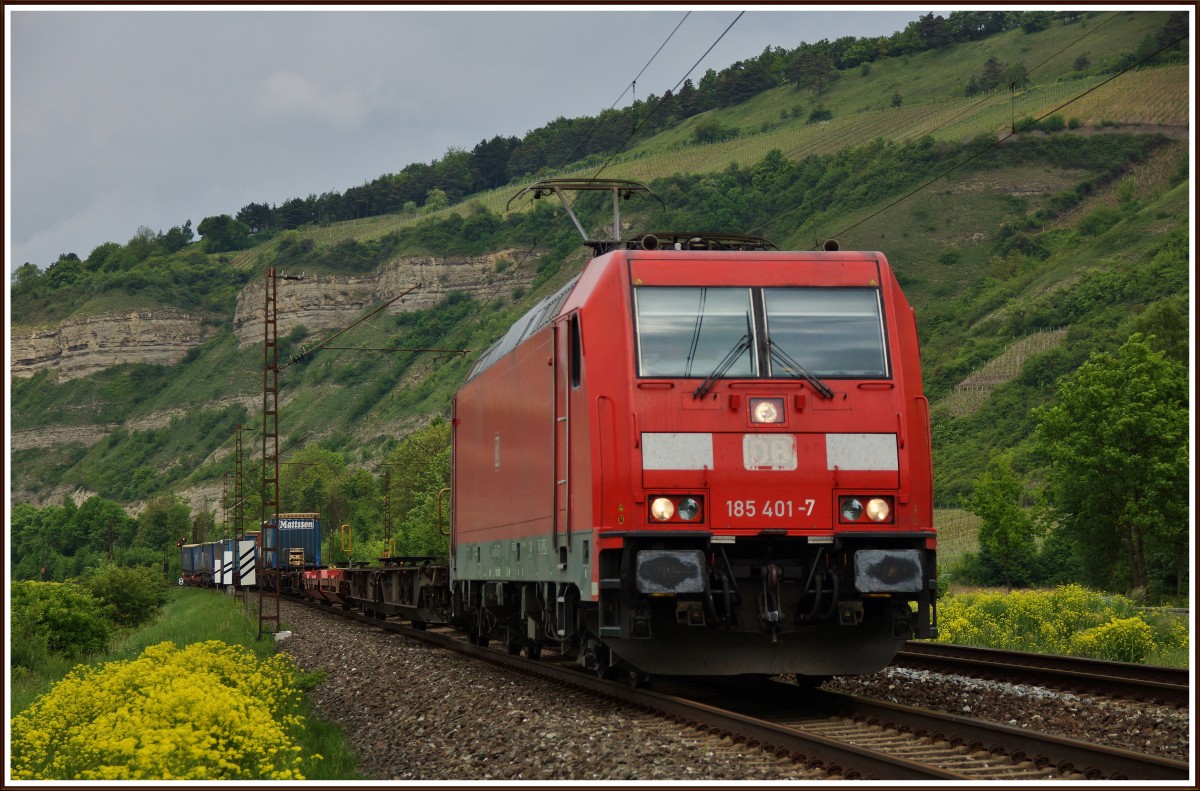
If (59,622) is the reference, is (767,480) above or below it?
above

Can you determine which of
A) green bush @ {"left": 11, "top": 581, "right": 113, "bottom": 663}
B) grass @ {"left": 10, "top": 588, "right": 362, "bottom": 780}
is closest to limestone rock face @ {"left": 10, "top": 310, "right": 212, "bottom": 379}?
grass @ {"left": 10, "top": 588, "right": 362, "bottom": 780}

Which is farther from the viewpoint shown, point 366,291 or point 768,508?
point 366,291

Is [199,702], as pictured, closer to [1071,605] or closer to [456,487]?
[456,487]

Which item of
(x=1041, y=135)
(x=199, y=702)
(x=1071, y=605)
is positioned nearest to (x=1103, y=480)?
(x=1071, y=605)

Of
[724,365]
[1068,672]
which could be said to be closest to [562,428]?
[724,365]

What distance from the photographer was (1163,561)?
51562 millimetres

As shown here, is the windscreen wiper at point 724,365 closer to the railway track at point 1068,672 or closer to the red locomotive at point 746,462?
the red locomotive at point 746,462

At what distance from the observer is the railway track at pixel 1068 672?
12.3 metres

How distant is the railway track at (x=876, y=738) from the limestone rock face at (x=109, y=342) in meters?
188

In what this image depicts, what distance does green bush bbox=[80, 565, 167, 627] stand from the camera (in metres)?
37.9

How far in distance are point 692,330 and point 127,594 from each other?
30.8 metres

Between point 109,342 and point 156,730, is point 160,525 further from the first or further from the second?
point 156,730

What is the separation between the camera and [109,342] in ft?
623

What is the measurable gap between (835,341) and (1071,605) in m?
10.7
